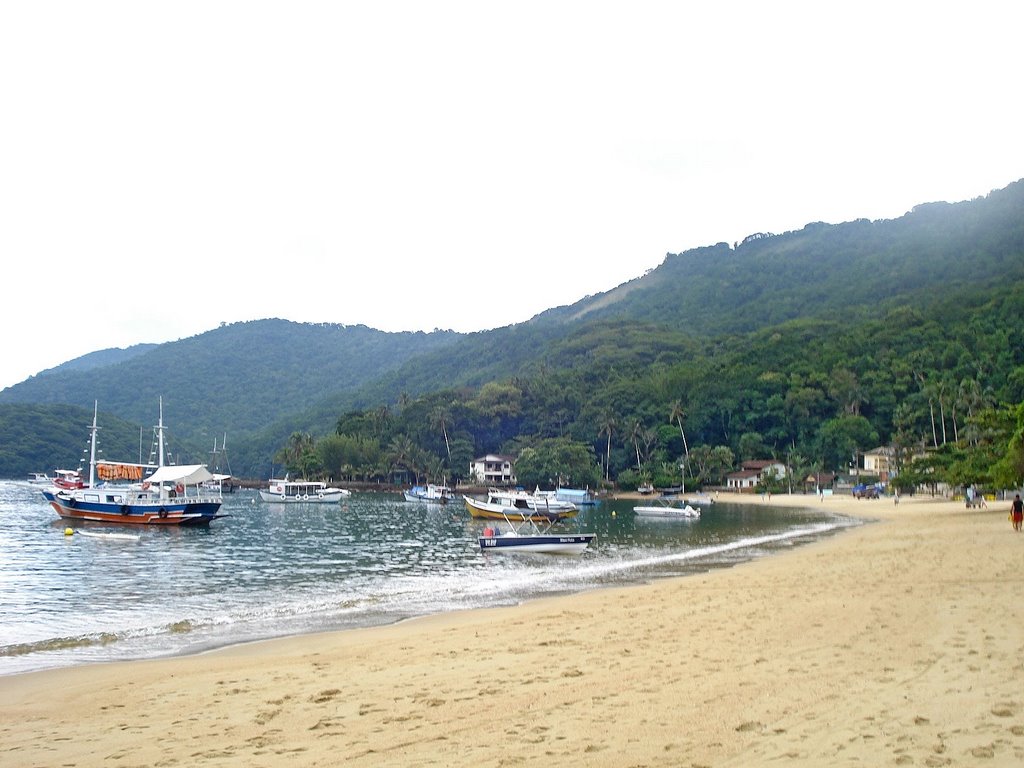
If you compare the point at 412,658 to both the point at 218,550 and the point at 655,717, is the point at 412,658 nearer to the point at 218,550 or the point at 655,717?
the point at 655,717

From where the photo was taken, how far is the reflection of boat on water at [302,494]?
320 ft

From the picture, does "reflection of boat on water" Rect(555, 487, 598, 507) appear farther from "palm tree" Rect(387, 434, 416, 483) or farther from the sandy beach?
the sandy beach

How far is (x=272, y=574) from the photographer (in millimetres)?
30078

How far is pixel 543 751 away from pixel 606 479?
121 m

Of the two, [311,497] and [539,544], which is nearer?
[539,544]

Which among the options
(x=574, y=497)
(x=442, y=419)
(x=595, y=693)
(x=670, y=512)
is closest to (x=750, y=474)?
(x=574, y=497)

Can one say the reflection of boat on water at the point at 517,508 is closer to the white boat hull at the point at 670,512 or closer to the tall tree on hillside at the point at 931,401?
the white boat hull at the point at 670,512

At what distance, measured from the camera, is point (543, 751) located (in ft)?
24.0

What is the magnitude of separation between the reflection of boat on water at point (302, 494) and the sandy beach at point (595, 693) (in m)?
83.0

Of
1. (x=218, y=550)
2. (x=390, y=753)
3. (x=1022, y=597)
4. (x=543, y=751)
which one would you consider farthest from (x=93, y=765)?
(x=218, y=550)

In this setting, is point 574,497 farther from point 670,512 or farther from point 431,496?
point 670,512

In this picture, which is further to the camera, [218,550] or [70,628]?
[218,550]

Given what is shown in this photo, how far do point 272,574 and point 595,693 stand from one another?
23128 mm

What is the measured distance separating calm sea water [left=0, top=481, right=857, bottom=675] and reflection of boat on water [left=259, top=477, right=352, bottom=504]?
3828 centimetres
